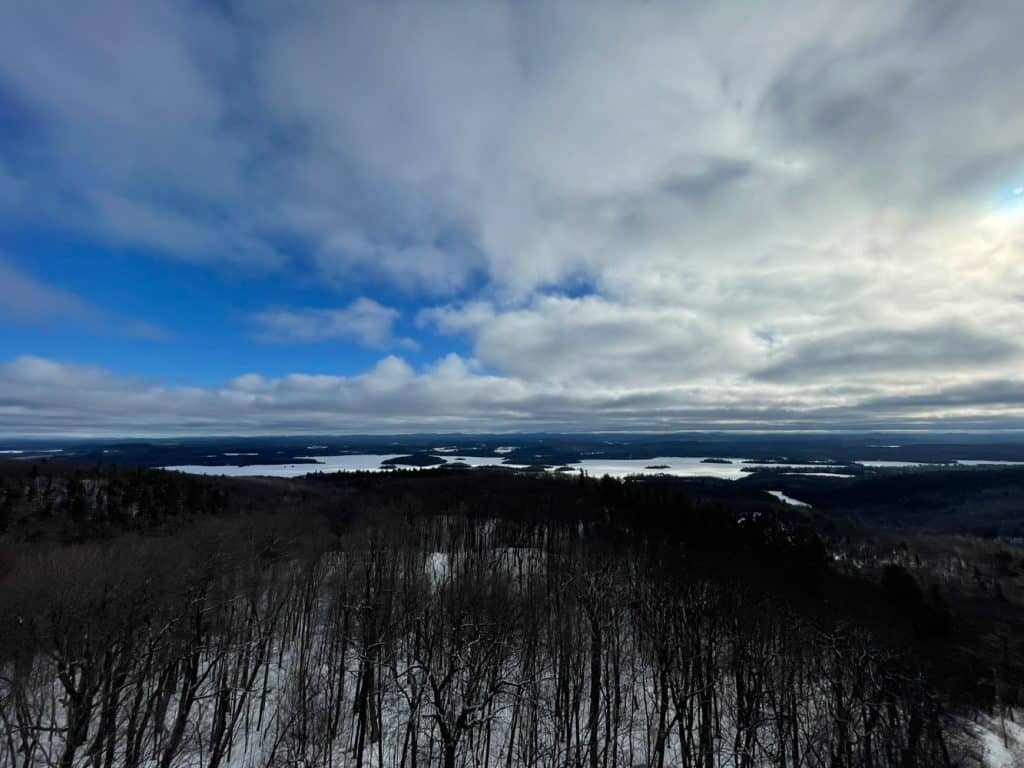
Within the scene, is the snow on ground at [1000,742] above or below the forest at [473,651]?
below

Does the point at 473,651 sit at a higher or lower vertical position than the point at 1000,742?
higher

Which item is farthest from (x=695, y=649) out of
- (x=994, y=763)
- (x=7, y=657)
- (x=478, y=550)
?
(x=478, y=550)

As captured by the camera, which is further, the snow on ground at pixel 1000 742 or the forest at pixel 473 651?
the snow on ground at pixel 1000 742

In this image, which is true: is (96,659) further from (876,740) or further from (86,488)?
(86,488)

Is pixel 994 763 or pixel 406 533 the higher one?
pixel 406 533

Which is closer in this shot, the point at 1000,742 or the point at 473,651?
the point at 473,651

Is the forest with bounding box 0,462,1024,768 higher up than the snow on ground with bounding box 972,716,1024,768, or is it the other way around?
the forest with bounding box 0,462,1024,768

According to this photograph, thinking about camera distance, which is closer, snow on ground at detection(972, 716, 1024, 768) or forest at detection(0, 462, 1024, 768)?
forest at detection(0, 462, 1024, 768)

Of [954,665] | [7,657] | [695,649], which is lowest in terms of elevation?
[954,665]
